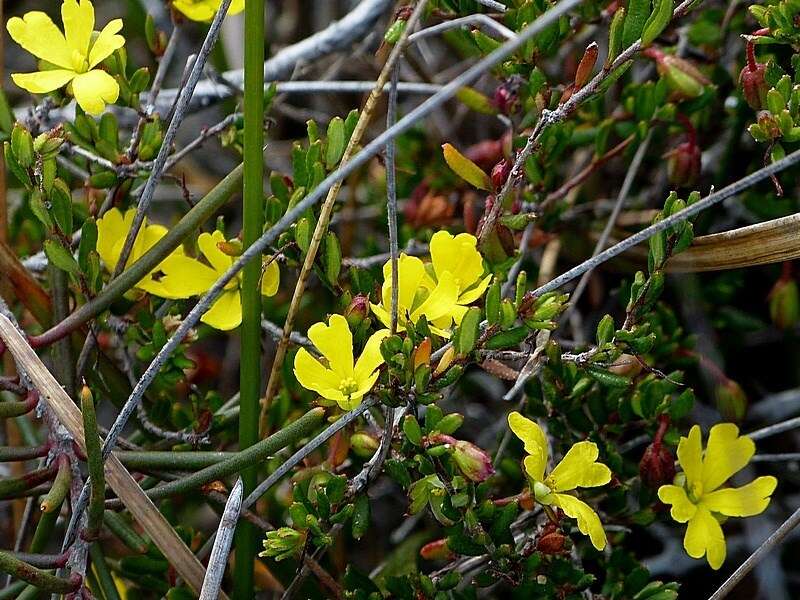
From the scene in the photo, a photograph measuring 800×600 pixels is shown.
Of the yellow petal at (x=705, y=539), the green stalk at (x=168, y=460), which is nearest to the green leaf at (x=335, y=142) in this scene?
the green stalk at (x=168, y=460)

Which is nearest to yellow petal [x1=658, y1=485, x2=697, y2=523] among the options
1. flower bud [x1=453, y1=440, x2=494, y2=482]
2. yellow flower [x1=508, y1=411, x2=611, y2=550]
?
yellow flower [x1=508, y1=411, x2=611, y2=550]

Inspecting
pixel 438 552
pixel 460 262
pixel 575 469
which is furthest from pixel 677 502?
pixel 460 262

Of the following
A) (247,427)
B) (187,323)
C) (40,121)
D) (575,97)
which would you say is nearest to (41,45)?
(40,121)

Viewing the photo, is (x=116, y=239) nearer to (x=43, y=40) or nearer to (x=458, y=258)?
(x=43, y=40)

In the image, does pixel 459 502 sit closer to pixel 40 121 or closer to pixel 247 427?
pixel 247 427

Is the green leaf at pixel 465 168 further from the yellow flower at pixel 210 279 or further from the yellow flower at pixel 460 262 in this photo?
the yellow flower at pixel 210 279
